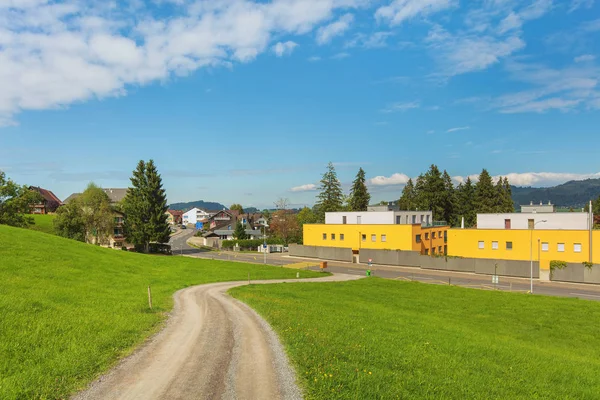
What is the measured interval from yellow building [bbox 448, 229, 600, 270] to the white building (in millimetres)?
11627

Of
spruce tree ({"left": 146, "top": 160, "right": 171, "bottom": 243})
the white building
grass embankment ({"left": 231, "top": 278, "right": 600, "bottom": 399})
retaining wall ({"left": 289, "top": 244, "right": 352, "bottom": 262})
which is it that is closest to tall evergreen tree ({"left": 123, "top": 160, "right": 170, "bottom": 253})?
spruce tree ({"left": 146, "top": 160, "right": 171, "bottom": 243})

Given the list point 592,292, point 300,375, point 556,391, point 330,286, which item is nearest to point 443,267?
point 592,292

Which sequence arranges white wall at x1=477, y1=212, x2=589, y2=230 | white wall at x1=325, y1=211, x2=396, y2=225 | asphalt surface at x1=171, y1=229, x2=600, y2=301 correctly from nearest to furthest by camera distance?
asphalt surface at x1=171, y1=229, x2=600, y2=301
white wall at x1=477, y1=212, x2=589, y2=230
white wall at x1=325, y1=211, x2=396, y2=225

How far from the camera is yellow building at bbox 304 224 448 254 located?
65.1 metres

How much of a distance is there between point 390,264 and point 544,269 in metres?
22.5

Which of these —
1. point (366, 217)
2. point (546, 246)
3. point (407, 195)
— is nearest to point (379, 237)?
point (366, 217)

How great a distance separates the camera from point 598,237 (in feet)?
160

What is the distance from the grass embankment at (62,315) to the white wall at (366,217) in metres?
44.0

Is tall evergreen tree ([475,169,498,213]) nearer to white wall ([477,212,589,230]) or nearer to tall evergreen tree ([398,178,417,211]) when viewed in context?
tall evergreen tree ([398,178,417,211])

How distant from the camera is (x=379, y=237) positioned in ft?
223

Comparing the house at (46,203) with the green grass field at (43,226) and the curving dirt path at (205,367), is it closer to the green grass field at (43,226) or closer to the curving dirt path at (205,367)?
the green grass field at (43,226)

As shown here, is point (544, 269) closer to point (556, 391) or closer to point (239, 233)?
point (556, 391)

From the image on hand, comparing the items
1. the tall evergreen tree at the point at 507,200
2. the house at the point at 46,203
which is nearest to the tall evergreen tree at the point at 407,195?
the tall evergreen tree at the point at 507,200

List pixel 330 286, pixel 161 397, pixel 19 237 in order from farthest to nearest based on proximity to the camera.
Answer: pixel 330 286 → pixel 19 237 → pixel 161 397
